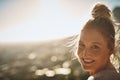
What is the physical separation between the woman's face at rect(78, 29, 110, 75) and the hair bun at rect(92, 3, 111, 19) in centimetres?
14

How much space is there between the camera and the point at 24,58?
26.6 m

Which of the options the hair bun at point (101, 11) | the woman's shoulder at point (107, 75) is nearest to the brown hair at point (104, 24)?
the hair bun at point (101, 11)

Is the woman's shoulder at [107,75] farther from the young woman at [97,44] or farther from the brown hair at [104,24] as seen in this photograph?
the brown hair at [104,24]

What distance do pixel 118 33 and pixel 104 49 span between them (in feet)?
0.87

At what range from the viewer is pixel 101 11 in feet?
8.05

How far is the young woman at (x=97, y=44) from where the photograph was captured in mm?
2322

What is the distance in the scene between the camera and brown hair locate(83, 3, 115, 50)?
7.71ft

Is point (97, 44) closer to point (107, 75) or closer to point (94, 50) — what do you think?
point (94, 50)

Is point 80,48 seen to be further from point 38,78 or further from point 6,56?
point 6,56

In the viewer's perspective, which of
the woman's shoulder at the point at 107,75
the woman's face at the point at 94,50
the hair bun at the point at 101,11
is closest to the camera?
the woman's shoulder at the point at 107,75

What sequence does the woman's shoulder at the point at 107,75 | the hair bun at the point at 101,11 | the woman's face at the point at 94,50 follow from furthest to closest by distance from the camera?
the hair bun at the point at 101,11, the woman's face at the point at 94,50, the woman's shoulder at the point at 107,75

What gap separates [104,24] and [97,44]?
5.3 inches

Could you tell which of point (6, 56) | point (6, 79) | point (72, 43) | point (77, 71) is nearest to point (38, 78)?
point (77, 71)

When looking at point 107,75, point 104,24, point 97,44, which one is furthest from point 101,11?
point 107,75
